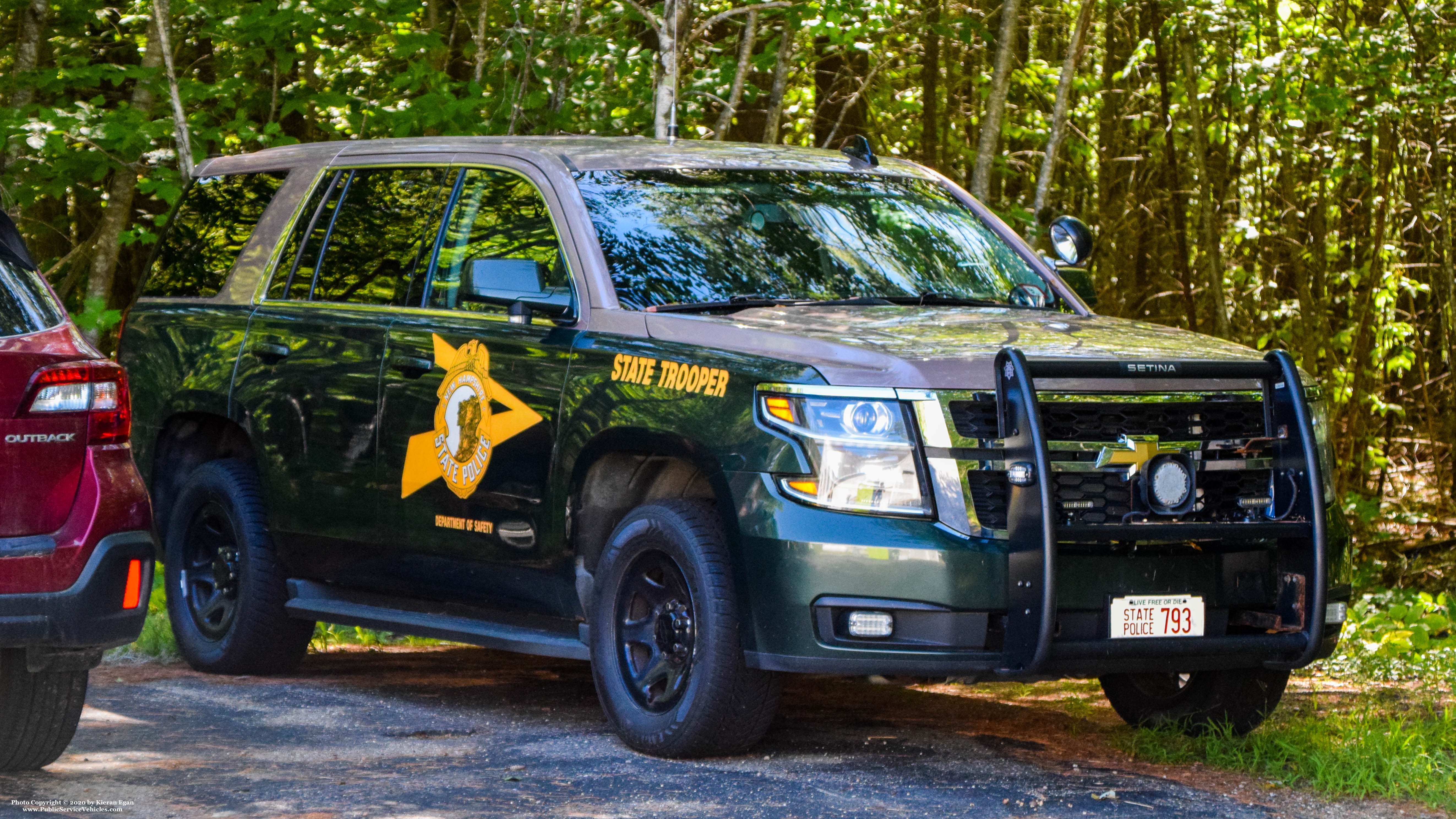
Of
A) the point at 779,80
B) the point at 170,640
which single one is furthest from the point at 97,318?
the point at 779,80

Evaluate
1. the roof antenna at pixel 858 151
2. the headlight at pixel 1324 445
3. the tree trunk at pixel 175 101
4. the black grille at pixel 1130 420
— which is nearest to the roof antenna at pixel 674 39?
the tree trunk at pixel 175 101

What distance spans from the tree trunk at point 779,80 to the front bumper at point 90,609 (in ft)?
25.4

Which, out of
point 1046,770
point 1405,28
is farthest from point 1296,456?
point 1405,28

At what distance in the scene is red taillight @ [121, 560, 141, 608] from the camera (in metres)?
5.30

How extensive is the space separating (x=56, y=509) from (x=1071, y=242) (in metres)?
4.00

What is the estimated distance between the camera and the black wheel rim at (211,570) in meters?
7.92

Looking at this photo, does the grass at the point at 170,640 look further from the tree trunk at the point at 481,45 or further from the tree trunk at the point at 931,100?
the tree trunk at the point at 931,100

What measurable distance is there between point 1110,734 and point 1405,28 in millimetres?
7765

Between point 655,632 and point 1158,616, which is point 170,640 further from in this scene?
point 1158,616

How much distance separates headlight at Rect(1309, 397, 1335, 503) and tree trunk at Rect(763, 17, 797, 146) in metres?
6.67

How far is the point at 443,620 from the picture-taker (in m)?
6.93

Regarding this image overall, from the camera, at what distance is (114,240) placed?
13.2 metres

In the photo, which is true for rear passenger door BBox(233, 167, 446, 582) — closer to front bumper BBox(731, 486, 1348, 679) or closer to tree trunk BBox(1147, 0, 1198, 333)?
front bumper BBox(731, 486, 1348, 679)

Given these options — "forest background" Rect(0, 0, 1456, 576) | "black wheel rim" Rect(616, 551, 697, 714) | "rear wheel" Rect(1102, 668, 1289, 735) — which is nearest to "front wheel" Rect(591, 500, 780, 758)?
"black wheel rim" Rect(616, 551, 697, 714)
